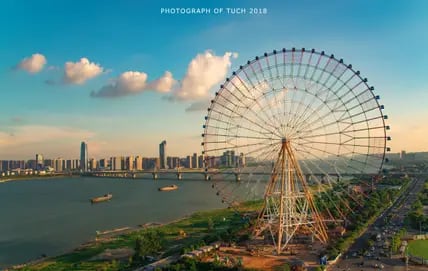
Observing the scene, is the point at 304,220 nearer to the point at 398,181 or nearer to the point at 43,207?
the point at 43,207

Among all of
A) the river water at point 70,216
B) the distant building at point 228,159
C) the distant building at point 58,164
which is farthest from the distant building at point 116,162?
the distant building at point 228,159

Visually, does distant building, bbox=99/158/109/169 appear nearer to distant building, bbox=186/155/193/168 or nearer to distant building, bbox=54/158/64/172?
distant building, bbox=54/158/64/172

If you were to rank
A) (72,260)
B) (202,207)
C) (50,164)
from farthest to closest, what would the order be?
(50,164), (202,207), (72,260)

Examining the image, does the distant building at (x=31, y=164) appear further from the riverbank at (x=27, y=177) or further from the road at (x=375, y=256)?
the road at (x=375, y=256)

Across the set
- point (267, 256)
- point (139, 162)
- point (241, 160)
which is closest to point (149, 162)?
point (139, 162)

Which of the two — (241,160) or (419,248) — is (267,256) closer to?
(241,160)

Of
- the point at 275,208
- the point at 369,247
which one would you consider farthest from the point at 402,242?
the point at 275,208
